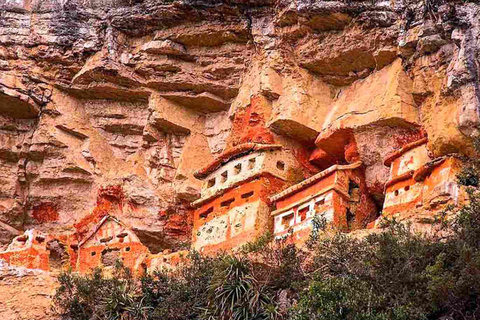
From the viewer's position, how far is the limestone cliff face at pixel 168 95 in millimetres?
33375

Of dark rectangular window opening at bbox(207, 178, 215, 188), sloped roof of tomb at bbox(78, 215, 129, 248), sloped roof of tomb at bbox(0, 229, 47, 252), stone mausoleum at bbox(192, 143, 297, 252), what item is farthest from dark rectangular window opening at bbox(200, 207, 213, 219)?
sloped roof of tomb at bbox(0, 229, 47, 252)

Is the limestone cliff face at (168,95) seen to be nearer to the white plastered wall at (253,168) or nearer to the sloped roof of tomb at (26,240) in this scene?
the white plastered wall at (253,168)

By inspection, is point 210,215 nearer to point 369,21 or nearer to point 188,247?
point 188,247

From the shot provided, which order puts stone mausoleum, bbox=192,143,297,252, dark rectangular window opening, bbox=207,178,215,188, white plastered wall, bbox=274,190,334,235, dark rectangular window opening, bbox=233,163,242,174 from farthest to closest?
dark rectangular window opening, bbox=207,178,215,188 < dark rectangular window opening, bbox=233,163,242,174 < stone mausoleum, bbox=192,143,297,252 < white plastered wall, bbox=274,190,334,235

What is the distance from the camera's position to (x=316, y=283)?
895 inches

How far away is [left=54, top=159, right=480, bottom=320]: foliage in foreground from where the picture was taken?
21.7 m

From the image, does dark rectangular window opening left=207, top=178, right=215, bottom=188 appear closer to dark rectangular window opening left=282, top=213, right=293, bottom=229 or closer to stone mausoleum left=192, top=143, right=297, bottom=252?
stone mausoleum left=192, top=143, right=297, bottom=252

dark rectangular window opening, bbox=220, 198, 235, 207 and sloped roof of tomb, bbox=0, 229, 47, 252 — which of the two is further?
dark rectangular window opening, bbox=220, 198, 235, 207

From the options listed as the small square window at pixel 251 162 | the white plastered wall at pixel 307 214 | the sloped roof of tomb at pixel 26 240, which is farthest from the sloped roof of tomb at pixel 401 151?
the sloped roof of tomb at pixel 26 240

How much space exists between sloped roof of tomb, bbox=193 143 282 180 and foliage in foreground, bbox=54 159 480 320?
623 cm

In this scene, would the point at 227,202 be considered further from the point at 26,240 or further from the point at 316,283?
the point at 316,283

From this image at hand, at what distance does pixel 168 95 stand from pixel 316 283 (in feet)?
54.1

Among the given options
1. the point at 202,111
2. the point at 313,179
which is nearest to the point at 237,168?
the point at 313,179

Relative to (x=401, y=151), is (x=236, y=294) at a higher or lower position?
lower
